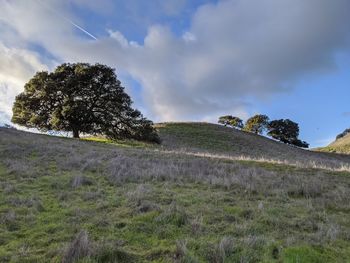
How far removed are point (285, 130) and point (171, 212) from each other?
81.3 m

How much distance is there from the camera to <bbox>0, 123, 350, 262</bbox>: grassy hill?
677cm

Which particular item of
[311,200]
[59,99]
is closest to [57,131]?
[59,99]

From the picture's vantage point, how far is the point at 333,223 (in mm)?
8711

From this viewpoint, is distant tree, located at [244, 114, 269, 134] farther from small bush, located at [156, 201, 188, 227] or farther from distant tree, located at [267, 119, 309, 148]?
small bush, located at [156, 201, 188, 227]

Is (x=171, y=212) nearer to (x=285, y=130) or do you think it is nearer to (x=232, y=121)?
(x=285, y=130)

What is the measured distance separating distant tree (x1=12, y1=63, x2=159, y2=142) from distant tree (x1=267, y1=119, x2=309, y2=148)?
52503mm

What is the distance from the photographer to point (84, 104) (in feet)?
125

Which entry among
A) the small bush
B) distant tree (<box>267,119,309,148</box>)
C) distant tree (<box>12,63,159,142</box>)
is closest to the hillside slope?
distant tree (<box>12,63,159,142</box>)

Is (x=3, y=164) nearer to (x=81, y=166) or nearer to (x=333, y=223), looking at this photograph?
(x=81, y=166)

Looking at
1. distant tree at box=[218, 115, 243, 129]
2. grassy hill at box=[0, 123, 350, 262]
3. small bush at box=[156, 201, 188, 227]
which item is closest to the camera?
grassy hill at box=[0, 123, 350, 262]

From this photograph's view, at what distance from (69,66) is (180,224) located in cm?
3665

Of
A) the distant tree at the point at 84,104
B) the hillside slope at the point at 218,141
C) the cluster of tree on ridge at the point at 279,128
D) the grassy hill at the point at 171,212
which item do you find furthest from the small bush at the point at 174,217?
the cluster of tree on ridge at the point at 279,128

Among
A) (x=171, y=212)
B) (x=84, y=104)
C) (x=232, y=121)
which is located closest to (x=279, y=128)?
(x=232, y=121)

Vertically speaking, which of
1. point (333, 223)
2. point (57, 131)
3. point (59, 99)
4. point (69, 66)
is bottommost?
point (333, 223)
